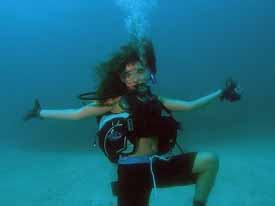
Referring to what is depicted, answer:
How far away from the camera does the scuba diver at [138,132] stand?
3111mm

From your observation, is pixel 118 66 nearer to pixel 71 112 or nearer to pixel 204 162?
pixel 71 112

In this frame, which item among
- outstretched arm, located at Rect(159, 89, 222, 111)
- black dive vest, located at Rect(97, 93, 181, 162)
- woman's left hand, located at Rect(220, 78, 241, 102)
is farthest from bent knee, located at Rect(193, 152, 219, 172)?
woman's left hand, located at Rect(220, 78, 241, 102)

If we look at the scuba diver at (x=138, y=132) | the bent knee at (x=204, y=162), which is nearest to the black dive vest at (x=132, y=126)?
the scuba diver at (x=138, y=132)

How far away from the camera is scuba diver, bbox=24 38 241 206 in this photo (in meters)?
3.11

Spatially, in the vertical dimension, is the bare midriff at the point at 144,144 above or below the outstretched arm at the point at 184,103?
below

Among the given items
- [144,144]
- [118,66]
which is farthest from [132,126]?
[118,66]

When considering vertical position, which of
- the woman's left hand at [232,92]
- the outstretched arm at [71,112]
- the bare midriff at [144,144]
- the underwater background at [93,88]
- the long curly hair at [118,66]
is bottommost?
the underwater background at [93,88]

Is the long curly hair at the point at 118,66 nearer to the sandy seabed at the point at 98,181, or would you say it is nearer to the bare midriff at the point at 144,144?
the bare midriff at the point at 144,144

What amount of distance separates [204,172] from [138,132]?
0.63 metres

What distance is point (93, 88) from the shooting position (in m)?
3.64

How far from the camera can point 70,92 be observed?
82.9ft

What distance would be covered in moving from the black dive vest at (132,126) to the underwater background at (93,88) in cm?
63

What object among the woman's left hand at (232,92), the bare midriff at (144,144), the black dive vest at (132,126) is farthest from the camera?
the woman's left hand at (232,92)

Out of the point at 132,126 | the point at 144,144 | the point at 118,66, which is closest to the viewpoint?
the point at 132,126
